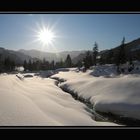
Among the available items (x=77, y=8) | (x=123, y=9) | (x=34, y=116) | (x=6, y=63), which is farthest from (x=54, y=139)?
(x=6, y=63)

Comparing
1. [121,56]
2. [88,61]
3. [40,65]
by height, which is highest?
[40,65]

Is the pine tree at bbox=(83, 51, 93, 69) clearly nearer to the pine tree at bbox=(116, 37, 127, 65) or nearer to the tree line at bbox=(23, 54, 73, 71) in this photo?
the pine tree at bbox=(116, 37, 127, 65)

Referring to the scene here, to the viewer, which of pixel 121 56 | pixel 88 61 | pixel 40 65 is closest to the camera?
pixel 121 56

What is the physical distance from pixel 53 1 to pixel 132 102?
6769 millimetres

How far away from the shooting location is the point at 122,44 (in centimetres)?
2934

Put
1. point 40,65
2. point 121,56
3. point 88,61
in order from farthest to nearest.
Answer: point 40,65
point 88,61
point 121,56

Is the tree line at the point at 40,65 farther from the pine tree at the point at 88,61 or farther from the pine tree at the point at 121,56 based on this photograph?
the pine tree at the point at 121,56

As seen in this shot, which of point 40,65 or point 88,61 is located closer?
point 88,61

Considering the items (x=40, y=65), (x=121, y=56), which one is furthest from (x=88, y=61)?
(x=40, y=65)

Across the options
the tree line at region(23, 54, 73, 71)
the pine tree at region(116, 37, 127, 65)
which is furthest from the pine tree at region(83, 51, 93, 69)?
the tree line at region(23, 54, 73, 71)

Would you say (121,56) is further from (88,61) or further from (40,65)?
(40,65)

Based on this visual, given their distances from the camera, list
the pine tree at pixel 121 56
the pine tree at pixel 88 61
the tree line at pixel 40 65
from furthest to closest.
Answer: the tree line at pixel 40 65 < the pine tree at pixel 88 61 < the pine tree at pixel 121 56

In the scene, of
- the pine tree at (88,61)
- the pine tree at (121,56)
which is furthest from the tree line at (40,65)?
the pine tree at (121,56)

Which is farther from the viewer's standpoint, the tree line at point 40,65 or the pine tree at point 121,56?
the tree line at point 40,65
